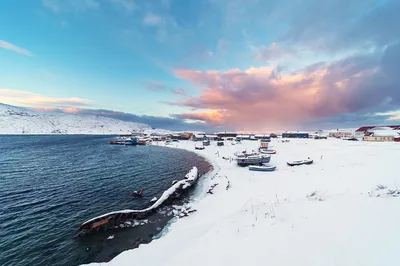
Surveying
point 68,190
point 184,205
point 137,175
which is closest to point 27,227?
point 68,190

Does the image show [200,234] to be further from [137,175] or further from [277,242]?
[137,175]

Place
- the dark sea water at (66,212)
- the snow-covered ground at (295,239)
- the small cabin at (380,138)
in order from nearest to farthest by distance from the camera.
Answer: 1. the snow-covered ground at (295,239)
2. the dark sea water at (66,212)
3. the small cabin at (380,138)

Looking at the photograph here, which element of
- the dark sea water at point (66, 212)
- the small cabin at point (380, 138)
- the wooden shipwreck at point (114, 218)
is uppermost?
A: the small cabin at point (380, 138)

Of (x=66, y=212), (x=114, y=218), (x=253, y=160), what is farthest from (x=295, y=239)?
(x=253, y=160)

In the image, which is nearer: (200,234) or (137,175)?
(200,234)

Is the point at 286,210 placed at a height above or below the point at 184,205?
above

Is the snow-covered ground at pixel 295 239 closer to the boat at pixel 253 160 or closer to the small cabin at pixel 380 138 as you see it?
the boat at pixel 253 160

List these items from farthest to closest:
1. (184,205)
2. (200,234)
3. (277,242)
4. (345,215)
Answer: (184,205) → (200,234) → (345,215) → (277,242)

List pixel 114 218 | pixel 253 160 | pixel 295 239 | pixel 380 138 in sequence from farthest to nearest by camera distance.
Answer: pixel 380 138
pixel 253 160
pixel 114 218
pixel 295 239

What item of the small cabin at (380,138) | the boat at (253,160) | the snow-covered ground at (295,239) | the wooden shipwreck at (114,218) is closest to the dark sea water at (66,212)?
the wooden shipwreck at (114,218)

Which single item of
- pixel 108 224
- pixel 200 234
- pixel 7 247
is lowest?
pixel 7 247

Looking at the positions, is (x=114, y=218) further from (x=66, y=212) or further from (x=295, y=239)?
(x=295, y=239)
